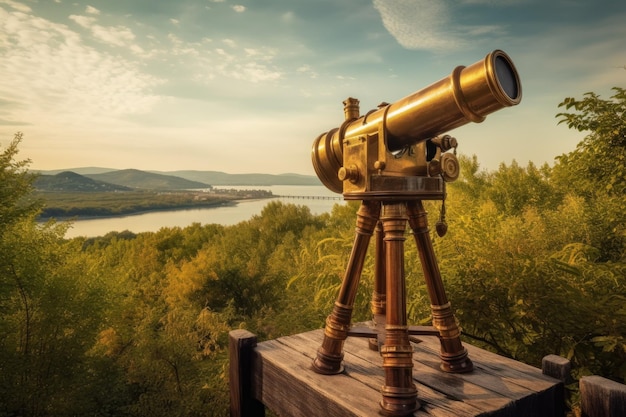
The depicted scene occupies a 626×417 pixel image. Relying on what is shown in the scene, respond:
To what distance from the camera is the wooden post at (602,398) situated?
6.47ft

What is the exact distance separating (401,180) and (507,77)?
76 centimetres

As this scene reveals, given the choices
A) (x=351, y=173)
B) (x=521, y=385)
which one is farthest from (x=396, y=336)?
(x=351, y=173)

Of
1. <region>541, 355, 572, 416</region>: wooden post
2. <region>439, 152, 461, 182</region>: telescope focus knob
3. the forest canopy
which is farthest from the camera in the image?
the forest canopy

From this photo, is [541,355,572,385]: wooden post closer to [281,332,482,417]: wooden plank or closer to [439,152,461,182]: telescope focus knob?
[281,332,482,417]: wooden plank

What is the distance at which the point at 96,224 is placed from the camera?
65562 millimetres

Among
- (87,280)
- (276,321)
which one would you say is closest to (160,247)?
(87,280)

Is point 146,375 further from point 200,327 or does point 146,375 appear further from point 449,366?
point 449,366

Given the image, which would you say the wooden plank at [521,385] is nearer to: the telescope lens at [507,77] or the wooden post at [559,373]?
the wooden post at [559,373]

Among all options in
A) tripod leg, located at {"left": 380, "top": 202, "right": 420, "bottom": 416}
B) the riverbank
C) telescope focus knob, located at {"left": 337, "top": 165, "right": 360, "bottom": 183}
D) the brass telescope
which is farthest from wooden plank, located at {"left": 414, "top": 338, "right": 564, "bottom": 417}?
the riverbank

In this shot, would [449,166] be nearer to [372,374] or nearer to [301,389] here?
[372,374]

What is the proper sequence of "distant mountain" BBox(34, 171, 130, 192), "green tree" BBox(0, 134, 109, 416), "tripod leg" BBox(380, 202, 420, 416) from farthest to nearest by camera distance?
"distant mountain" BBox(34, 171, 130, 192) < "green tree" BBox(0, 134, 109, 416) < "tripod leg" BBox(380, 202, 420, 416)

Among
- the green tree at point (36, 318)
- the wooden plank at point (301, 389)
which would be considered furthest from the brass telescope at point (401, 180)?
the green tree at point (36, 318)

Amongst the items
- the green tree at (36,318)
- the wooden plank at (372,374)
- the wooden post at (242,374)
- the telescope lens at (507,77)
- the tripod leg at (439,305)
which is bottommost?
the green tree at (36,318)

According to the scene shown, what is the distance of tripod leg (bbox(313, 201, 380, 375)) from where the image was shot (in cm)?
253
